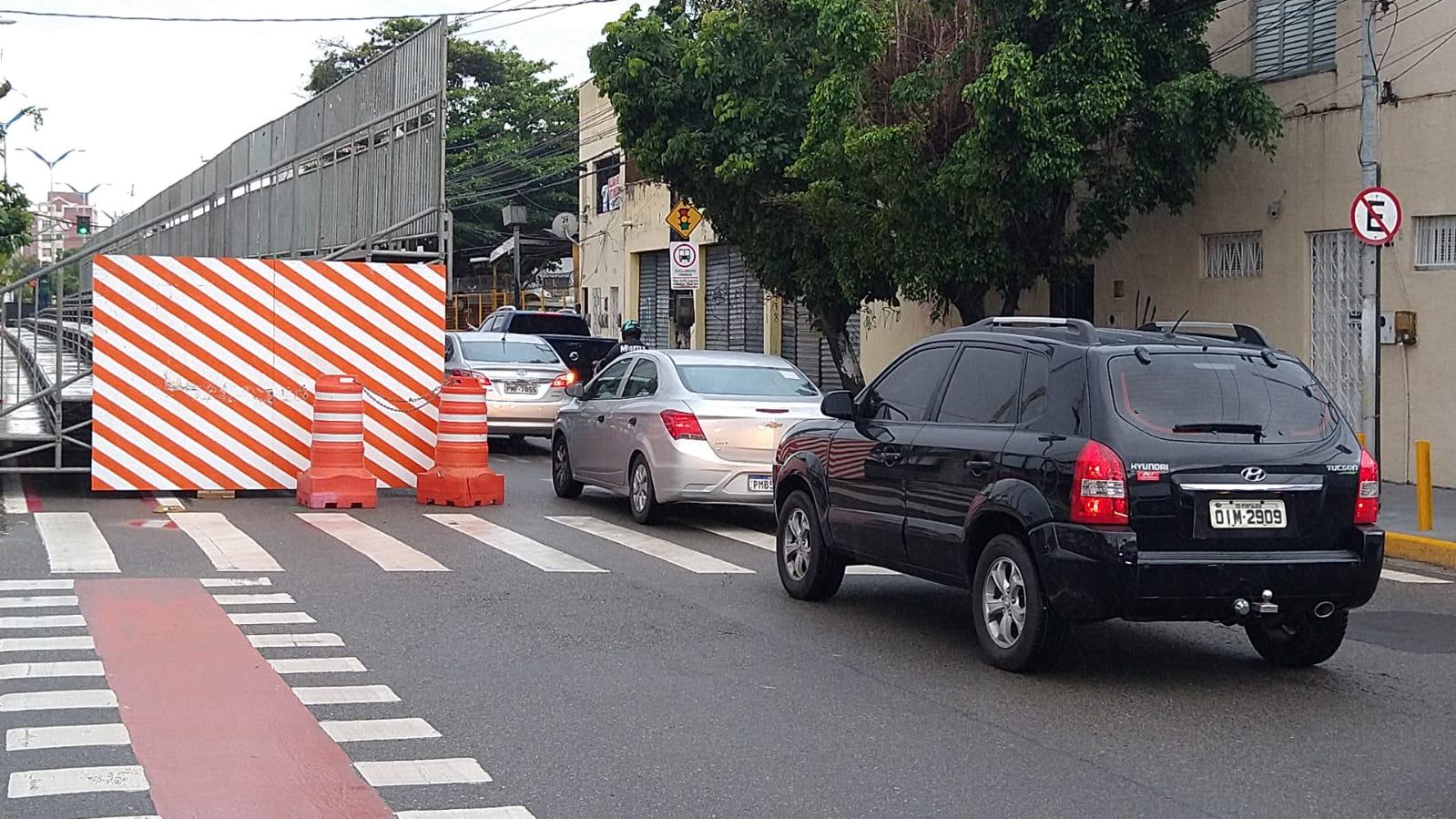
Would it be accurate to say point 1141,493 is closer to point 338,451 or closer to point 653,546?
point 653,546

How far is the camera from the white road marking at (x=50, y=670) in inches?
315

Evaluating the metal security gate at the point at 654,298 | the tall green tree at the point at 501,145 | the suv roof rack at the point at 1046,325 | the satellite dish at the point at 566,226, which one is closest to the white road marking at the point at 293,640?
the suv roof rack at the point at 1046,325

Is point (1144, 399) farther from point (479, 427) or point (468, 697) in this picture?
point (479, 427)

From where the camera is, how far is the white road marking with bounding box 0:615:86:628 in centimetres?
926

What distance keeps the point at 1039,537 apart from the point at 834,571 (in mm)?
2559

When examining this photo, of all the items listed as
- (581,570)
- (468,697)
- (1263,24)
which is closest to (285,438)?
(581,570)

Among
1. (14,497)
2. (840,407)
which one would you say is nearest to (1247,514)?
(840,407)

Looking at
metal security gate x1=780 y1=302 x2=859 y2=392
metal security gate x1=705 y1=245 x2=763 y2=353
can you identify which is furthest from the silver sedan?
metal security gate x1=705 y1=245 x2=763 y2=353

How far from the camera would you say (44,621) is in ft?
30.7

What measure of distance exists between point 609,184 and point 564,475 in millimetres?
26545

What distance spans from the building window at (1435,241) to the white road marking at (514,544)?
1002 cm

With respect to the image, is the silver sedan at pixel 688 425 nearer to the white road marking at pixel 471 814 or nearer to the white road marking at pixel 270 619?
the white road marking at pixel 270 619

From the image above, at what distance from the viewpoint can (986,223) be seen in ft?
62.1

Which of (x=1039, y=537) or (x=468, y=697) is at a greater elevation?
(x=1039, y=537)
